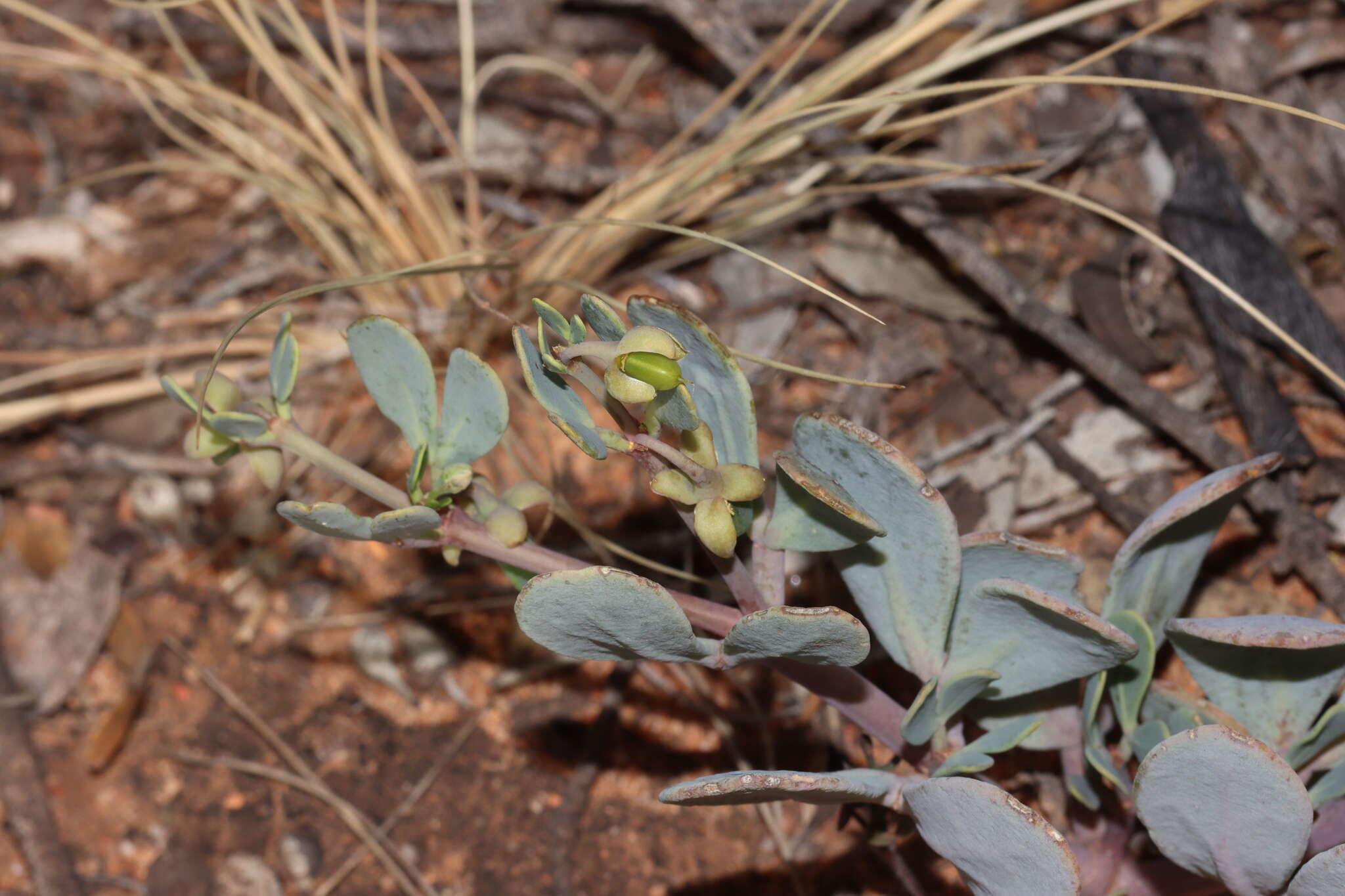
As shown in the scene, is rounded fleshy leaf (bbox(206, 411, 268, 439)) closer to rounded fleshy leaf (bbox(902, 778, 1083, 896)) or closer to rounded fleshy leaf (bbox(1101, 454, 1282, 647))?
rounded fleshy leaf (bbox(902, 778, 1083, 896))

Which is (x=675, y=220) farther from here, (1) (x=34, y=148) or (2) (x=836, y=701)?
(1) (x=34, y=148)

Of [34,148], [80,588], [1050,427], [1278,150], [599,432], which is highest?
[1278,150]

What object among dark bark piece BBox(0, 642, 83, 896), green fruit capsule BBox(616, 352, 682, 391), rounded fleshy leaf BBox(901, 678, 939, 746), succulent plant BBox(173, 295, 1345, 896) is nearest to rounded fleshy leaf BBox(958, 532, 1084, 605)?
succulent plant BBox(173, 295, 1345, 896)

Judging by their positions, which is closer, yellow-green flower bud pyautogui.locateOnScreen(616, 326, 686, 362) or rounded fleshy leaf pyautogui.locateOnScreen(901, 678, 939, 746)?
yellow-green flower bud pyautogui.locateOnScreen(616, 326, 686, 362)

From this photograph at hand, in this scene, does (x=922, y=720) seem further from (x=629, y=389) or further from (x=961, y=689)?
(x=629, y=389)

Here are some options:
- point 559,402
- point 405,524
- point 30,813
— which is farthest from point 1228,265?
point 30,813

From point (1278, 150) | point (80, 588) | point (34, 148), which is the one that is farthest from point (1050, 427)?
point (34, 148)

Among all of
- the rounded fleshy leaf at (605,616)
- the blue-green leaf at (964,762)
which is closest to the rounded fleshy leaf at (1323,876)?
the blue-green leaf at (964,762)
